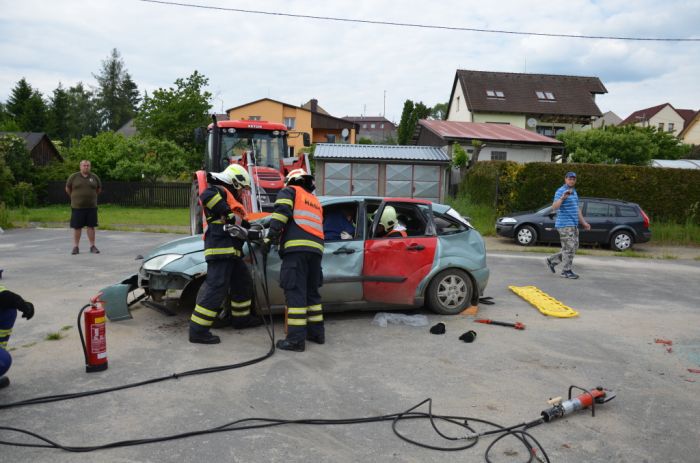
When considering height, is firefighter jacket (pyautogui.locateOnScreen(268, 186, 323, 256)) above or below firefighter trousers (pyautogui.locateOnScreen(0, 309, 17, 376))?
above

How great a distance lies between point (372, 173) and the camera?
80.5ft

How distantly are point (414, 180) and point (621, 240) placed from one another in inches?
405

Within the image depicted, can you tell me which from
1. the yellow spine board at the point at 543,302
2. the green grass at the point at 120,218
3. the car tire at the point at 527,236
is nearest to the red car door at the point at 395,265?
the yellow spine board at the point at 543,302

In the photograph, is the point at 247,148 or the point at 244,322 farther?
the point at 247,148

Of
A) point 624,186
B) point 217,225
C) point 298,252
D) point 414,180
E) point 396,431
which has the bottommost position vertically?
point 396,431

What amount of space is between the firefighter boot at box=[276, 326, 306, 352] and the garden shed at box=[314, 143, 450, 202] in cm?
1896

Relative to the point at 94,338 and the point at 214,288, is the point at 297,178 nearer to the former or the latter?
the point at 214,288

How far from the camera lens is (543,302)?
780 centimetres

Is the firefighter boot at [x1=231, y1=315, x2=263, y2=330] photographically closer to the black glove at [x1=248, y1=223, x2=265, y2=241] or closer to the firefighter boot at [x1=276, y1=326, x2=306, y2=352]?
the firefighter boot at [x1=276, y1=326, x2=306, y2=352]

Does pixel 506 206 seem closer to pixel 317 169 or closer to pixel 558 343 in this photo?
pixel 317 169

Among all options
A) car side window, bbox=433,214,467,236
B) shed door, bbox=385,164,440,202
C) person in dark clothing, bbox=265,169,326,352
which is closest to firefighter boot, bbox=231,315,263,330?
person in dark clothing, bbox=265,169,326,352

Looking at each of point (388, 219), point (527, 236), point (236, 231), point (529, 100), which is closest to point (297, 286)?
point (236, 231)

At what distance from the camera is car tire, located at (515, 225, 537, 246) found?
53.0ft

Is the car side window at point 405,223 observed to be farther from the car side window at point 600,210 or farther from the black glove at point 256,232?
the car side window at point 600,210
